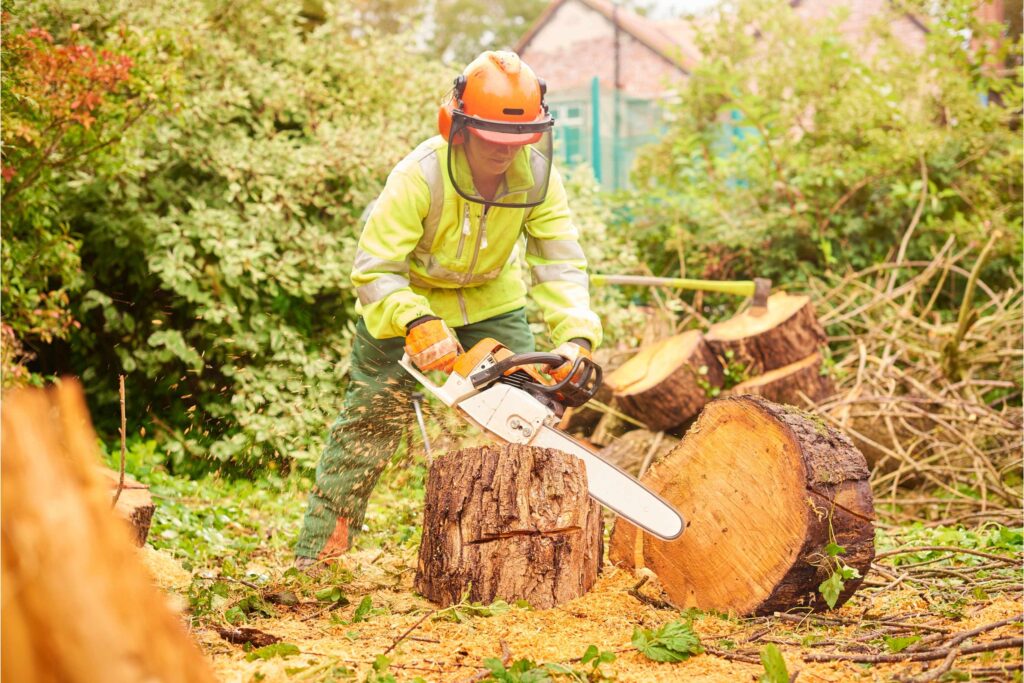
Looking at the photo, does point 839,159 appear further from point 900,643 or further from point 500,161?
point 900,643

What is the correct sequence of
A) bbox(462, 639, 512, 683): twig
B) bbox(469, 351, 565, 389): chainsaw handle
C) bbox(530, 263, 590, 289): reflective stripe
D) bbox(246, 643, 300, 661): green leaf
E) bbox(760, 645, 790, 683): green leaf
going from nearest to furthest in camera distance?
bbox(760, 645, 790, 683): green leaf < bbox(462, 639, 512, 683): twig < bbox(246, 643, 300, 661): green leaf < bbox(469, 351, 565, 389): chainsaw handle < bbox(530, 263, 590, 289): reflective stripe

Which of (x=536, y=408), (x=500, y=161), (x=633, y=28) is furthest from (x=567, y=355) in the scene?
(x=633, y=28)

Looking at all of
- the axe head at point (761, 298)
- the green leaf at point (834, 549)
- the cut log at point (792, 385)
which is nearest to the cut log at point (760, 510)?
the green leaf at point (834, 549)

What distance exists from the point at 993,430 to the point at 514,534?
328 centimetres

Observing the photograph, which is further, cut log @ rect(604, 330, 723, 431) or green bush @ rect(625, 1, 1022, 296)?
green bush @ rect(625, 1, 1022, 296)

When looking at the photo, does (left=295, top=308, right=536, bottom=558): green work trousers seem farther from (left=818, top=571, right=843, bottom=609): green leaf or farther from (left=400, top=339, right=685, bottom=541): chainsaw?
(left=818, top=571, right=843, bottom=609): green leaf

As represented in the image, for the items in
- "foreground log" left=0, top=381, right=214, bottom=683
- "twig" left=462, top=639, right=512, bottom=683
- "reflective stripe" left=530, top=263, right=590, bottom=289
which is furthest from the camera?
"reflective stripe" left=530, top=263, right=590, bottom=289

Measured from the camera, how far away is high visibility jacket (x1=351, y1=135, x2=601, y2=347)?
3.15m

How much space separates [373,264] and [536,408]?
756mm

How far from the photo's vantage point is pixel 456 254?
130 inches

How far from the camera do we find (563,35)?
23516 mm

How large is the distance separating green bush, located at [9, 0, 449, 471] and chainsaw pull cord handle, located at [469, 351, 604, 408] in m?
2.03

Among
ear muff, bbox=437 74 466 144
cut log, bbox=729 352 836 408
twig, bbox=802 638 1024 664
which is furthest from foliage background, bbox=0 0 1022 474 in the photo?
twig, bbox=802 638 1024 664

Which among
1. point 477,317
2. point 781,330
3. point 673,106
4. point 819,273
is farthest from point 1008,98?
point 477,317
